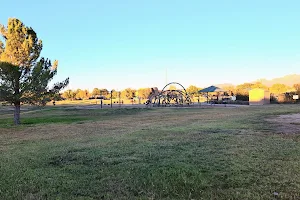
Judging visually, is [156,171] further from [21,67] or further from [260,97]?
[260,97]

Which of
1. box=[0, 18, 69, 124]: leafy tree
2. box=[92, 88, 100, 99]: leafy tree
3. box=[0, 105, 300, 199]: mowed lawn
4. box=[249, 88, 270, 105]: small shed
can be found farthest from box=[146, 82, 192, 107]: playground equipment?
box=[92, 88, 100, 99]: leafy tree

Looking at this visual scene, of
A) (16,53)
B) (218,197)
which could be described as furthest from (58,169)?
(16,53)

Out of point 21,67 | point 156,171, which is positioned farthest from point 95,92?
point 156,171

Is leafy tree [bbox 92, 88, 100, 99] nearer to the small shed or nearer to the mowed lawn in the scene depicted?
the small shed

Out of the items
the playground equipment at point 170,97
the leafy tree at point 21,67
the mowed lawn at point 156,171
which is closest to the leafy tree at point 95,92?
the playground equipment at point 170,97

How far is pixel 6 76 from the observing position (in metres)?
14.3

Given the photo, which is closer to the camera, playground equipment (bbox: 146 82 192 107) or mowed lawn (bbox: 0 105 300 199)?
mowed lawn (bbox: 0 105 300 199)

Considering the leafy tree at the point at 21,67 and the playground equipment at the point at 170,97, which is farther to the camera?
the playground equipment at the point at 170,97

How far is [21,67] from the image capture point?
599 inches

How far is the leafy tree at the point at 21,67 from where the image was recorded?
14664 millimetres

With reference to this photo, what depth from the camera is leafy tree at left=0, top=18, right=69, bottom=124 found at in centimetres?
1466

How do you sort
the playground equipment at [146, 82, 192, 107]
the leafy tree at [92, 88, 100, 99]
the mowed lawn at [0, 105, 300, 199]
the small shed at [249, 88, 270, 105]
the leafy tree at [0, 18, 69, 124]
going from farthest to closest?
1. the leafy tree at [92, 88, 100, 99]
2. the playground equipment at [146, 82, 192, 107]
3. the small shed at [249, 88, 270, 105]
4. the leafy tree at [0, 18, 69, 124]
5. the mowed lawn at [0, 105, 300, 199]

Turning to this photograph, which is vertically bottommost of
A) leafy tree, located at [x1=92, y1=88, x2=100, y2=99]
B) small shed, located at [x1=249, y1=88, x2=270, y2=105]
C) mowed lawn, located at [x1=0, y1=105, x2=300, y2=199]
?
mowed lawn, located at [x1=0, y1=105, x2=300, y2=199]

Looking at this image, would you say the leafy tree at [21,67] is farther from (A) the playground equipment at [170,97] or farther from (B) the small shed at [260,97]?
(B) the small shed at [260,97]
